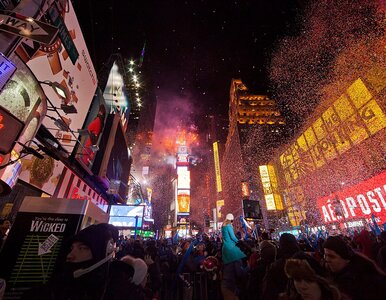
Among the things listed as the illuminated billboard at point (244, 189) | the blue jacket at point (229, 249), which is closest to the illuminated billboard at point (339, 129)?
the illuminated billboard at point (244, 189)

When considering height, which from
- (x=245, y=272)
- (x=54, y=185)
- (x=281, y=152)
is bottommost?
(x=245, y=272)

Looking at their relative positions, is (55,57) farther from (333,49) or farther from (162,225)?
(162,225)

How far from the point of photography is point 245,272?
528cm

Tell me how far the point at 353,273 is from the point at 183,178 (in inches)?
1827

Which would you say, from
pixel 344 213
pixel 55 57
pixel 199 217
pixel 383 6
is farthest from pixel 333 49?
pixel 199 217

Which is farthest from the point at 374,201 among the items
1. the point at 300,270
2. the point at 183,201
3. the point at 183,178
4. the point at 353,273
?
the point at 183,178

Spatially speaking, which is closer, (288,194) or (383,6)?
(383,6)

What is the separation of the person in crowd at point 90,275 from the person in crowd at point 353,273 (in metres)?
2.72

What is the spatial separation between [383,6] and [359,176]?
19309 mm

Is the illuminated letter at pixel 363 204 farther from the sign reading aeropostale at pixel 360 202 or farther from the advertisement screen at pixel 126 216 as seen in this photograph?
the advertisement screen at pixel 126 216

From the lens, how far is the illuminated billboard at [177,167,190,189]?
4735 cm

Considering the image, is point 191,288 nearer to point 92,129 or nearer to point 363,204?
point 92,129

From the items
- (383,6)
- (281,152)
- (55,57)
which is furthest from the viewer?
(281,152)

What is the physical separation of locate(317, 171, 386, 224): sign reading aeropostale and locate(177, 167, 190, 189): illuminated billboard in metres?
29.0
